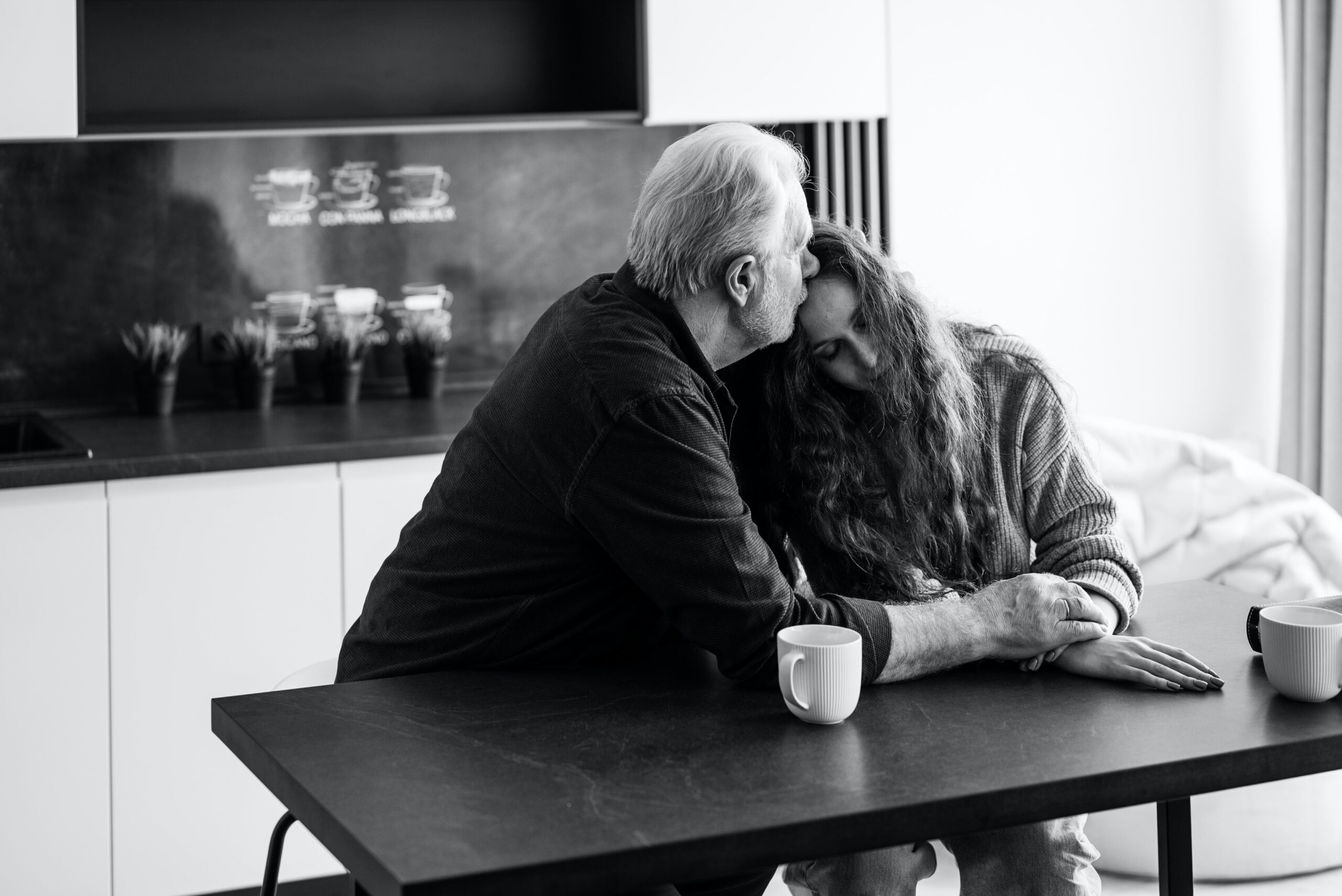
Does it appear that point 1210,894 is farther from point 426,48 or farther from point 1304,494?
point 426,48

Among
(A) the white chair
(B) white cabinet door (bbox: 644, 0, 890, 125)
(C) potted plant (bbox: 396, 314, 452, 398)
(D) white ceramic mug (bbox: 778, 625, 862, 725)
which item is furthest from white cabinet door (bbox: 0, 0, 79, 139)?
(D) white ceramic mug (bbox: 778, 625, 862, 725)

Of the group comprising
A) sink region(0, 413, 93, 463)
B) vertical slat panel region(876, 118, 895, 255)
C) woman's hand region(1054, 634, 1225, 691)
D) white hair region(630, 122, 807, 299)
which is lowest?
woman's hand region(1054, 634, 1225, 691)

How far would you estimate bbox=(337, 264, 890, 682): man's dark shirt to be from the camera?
1.70 m

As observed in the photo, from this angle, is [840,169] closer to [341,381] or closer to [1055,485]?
[341,381]

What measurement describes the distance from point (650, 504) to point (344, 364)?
216 cm

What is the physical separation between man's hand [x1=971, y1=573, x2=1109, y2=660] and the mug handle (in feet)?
0.95

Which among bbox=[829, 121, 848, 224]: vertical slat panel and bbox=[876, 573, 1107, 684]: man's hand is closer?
bbox=[876, 573, 1107, 684]: man's hand

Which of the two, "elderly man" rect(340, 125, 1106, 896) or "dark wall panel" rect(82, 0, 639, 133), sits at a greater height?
"dark wall panel" rect(82, 0, 639, 133)

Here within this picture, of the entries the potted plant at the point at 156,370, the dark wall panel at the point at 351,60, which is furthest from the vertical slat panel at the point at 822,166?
the potted plant at the point at 156,370

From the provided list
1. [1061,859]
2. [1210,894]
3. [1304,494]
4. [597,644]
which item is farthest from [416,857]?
[1304,494]

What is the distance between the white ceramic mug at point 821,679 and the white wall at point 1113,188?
266 cm

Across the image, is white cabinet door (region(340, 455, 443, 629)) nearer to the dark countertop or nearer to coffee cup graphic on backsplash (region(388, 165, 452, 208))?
the dark countertop

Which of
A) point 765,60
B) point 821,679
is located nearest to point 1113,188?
point 765,60

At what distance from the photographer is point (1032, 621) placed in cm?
176
